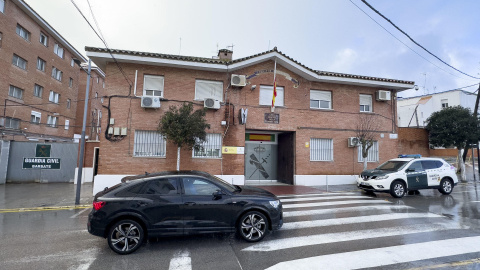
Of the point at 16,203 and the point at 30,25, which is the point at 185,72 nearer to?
the point at 16,203

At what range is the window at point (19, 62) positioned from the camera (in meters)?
20.0

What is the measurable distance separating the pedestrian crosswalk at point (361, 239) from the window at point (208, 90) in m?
7.44

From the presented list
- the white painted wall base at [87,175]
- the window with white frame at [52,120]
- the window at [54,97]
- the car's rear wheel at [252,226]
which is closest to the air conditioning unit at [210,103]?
the car's rear wheel at [252,226]

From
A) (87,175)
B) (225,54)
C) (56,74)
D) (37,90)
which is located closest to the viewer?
(87,175)

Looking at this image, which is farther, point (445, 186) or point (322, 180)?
point (322, 180)

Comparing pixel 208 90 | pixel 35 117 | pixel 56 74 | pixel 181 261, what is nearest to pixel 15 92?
pixel 35 117

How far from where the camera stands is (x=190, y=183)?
498 cm

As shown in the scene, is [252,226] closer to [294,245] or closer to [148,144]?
[294,245]

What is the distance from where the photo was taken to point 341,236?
5277 mm

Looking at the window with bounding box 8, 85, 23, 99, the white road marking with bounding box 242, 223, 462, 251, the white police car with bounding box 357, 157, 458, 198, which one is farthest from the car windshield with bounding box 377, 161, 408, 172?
the window with bounding box 8, 85, 23, 99

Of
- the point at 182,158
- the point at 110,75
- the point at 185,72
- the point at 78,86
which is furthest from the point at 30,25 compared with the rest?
the point at 182,158

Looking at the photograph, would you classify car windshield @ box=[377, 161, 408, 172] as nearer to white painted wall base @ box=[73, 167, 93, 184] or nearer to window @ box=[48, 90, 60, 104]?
white painted wall base @ box=[73, 167, 93, 184]

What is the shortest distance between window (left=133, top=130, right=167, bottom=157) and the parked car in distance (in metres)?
7.02

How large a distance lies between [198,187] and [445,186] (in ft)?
37.3
